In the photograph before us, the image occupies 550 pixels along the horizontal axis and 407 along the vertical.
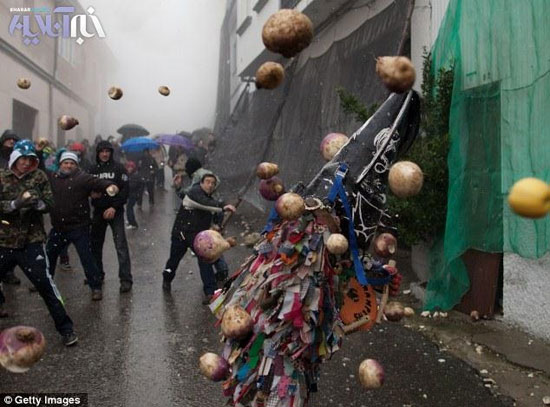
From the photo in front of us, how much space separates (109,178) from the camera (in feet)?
22.1

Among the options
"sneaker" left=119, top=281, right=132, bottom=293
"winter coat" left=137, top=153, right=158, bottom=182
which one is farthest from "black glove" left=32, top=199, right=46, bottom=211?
"winter coat" left=137, top=153, right=158, bottom=182

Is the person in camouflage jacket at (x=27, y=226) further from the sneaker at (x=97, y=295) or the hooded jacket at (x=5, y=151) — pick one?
the hooded jacket at (x=5, y=151)

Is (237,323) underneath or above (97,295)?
above

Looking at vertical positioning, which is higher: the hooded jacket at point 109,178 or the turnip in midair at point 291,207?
the turnip in midair at point 291,207

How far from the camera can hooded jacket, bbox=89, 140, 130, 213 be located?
6680 millimetres

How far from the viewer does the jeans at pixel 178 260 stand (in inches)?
253

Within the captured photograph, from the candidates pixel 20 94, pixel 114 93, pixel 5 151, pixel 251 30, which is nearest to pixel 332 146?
pixel 114 93

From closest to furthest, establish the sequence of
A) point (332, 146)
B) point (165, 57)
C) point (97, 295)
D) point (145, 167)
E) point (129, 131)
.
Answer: point (332, 146) → point (97, 295) → point (145, 167) → point (129, 131) → point (165, 57)

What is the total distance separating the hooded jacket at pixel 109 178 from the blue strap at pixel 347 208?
179 inches

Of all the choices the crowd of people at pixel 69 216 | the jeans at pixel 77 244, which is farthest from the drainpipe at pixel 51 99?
the jeans at pixel 77 244

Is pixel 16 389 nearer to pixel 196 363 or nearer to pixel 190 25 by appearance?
pixel 196 363

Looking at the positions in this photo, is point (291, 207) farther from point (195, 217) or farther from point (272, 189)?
point (195, 217)

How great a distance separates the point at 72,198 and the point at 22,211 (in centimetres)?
136

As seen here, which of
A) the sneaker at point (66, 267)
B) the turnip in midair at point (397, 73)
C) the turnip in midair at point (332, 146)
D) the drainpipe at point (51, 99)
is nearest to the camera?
the turnip in midair at point (397, 73)
